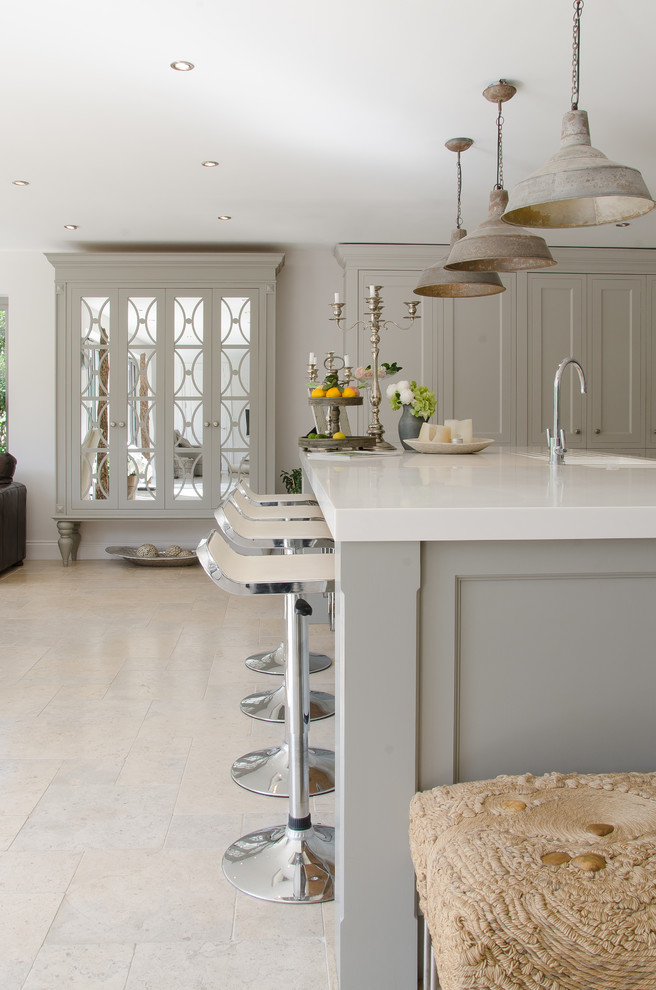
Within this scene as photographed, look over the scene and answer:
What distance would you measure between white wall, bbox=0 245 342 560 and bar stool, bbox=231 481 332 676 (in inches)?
110

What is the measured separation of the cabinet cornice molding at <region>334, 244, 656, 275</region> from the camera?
575 cm

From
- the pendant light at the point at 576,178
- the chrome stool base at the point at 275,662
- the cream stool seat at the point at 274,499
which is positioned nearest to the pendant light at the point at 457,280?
the pendant light at the point at 576,178

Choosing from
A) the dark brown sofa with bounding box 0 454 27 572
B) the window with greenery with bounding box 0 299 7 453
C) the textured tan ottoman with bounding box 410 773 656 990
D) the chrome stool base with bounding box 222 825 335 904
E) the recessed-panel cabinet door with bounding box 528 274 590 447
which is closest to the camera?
the textured tan ottoman with bounding box 410 773 656 990

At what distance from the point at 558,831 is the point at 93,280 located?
5525 mm

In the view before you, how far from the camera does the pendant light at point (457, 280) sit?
11.3 ft

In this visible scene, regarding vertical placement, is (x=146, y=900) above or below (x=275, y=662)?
below

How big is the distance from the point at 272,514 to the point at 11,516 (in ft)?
12.5

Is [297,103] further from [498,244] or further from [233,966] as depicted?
[233,966]

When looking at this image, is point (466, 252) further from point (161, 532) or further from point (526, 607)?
point (161, 532)

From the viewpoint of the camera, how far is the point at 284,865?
6.17 ft

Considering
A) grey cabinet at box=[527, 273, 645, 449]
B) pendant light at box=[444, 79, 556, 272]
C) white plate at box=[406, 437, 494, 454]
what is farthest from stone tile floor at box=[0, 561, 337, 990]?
grey cabinet at box=[527, 273, 645, 449]

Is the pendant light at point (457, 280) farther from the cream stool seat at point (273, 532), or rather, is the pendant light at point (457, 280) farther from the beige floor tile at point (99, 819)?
the beige floor tile at point (99, 819)

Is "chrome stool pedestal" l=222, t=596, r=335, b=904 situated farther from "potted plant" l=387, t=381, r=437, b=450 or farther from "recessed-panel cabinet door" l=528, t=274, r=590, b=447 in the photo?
"recessed-panel cabinet door" l=528, t=274, r=590, b=447

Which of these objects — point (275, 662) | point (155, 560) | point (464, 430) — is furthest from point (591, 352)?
point (275, 662)
